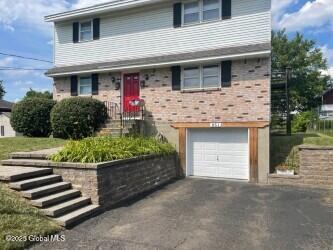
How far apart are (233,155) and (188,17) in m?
6.01

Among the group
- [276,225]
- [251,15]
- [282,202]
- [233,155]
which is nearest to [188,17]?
[251,15]

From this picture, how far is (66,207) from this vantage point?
6105mm

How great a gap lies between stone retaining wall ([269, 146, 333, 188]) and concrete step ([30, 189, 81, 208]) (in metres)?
7.29

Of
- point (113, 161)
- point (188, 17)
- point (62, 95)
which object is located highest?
point (188, 17)

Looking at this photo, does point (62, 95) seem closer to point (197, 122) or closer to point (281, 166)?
point (197, 122)

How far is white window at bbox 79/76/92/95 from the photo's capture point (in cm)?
1409

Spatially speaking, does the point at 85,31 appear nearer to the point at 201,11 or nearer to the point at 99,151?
the point at 201,11

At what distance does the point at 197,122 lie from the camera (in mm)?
11711

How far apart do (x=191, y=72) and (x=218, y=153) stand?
11.4 ft

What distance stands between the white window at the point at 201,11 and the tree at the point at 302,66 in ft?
77.1

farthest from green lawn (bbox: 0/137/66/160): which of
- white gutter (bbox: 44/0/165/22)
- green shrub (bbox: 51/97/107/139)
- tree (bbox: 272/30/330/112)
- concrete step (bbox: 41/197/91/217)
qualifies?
tree (bbox: 272/30/330/112)

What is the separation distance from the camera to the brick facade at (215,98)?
35.4ft

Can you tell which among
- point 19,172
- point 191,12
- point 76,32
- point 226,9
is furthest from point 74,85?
point 19,172

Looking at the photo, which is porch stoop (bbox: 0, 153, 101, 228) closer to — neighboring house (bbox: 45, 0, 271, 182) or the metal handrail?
neighboring house (bbox: 45, 0, 271, 182)
